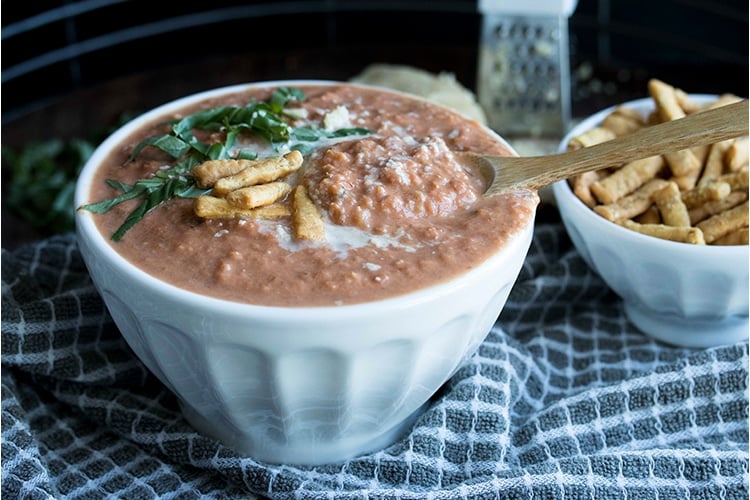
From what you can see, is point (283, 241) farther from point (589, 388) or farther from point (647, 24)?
point (647, 24)

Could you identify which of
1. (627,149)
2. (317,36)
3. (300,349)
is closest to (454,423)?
(300,349)

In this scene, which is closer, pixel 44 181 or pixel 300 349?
pixel 300 349

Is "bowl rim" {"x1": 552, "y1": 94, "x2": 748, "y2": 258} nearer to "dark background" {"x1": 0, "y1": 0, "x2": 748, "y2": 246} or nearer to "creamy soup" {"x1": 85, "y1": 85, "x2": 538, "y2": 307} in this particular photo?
"creamy soup" {"x1": 85, "y1": 85, "x2": 538, "y2": 307}

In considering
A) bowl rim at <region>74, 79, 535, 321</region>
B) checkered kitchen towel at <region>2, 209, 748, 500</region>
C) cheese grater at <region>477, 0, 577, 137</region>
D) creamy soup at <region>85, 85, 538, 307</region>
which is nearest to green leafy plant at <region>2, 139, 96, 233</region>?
checkered kitchen towel at <region>2, 209, 748, 500</region>

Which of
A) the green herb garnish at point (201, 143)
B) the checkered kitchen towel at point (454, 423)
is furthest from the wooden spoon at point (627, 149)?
the checkered kitchen towel at point (454, 423)

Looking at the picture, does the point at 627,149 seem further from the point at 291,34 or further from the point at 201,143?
the point at 291,34

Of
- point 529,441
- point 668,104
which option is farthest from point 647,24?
point 529,441
